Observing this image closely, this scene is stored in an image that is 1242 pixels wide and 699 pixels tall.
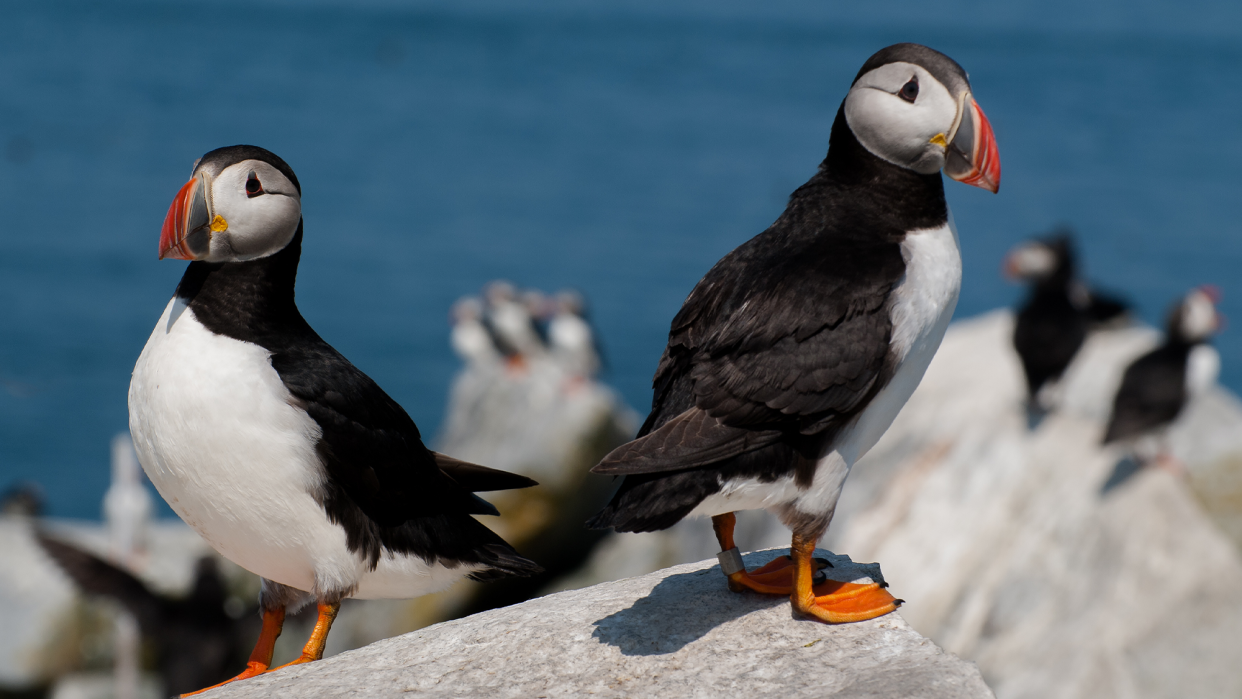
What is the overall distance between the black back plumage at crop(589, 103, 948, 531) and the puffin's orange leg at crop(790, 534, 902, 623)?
32 centimetres

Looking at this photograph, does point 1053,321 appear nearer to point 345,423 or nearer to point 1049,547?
point 1049,547

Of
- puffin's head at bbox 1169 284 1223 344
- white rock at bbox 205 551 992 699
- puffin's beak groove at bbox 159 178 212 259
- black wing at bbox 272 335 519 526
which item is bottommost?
puffin's head at bbox 1169 284 1223 344

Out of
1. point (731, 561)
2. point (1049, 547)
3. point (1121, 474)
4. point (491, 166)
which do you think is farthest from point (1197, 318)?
point (491, 166)

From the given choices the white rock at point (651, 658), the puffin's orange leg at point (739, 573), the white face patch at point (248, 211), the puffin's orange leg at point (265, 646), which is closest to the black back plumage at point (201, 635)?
the puffin's orange leg at point (265, 646)

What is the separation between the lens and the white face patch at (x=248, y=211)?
369 cm

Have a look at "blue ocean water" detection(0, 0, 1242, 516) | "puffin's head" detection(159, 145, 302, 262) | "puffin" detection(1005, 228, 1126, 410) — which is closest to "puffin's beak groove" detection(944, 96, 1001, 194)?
"puffin's head" detection(159, 145, 302, 262)

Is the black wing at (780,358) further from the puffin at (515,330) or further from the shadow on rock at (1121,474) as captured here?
the puffin at (515,330)

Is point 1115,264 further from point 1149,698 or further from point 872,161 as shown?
point 872,161

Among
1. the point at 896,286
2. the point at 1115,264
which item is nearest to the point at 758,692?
the point at 896,286

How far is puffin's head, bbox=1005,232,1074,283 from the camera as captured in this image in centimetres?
1239

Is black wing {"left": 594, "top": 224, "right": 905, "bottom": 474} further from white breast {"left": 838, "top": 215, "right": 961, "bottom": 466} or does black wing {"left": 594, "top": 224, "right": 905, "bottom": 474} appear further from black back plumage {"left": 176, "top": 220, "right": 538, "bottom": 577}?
black back plumage {"left": 176, "top": 220, "right": 538, "bottom": 577}

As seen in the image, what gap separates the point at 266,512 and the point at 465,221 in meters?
35.3

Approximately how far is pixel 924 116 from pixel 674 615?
170cm

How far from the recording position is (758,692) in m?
3.56
